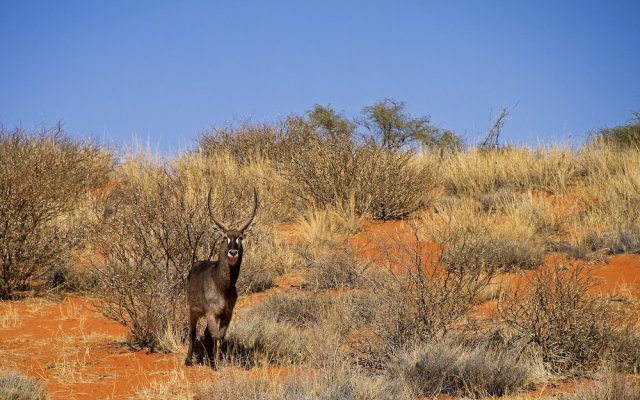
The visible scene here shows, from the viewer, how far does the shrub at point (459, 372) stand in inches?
286

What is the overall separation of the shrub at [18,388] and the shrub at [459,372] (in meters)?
3.12

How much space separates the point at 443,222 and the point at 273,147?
28.7ft

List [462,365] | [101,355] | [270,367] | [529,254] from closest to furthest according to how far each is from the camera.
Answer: [462,365] < [270,367] < [101,355] < [529,254]

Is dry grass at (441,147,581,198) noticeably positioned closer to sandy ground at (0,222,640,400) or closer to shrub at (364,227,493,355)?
sandy ground at (0,222,640,400)

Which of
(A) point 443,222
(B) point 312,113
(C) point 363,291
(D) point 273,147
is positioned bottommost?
(C) point 363,291

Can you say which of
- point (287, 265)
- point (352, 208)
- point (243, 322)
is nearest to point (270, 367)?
→ point (243, 322)

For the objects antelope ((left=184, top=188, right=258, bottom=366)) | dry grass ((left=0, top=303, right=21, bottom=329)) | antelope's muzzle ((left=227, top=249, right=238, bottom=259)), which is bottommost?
dry grass ((left=0, top=303, right=21, bottom=329))

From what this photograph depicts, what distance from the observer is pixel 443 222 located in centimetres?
1554

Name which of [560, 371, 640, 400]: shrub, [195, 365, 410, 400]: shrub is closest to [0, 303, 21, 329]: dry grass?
[195, 365, 410, 400]: shrub

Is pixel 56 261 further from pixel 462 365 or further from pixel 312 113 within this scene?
pixel 312 113

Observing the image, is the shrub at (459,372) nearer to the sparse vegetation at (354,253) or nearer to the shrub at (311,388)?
the sparse vegetation at (354,253)

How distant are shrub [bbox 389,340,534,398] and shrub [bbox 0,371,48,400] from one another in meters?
3.12

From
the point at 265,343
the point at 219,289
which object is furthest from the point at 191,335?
the point at 265,343

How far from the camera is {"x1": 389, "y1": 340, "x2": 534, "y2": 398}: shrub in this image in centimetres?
727
